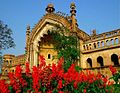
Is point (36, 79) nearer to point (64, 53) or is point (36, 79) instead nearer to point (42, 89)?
point (42, 89)

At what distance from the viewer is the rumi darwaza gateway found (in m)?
21.9

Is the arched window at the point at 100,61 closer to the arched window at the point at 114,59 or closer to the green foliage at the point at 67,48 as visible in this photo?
the arched window at the point at 114,59

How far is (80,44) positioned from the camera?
80.2 ft

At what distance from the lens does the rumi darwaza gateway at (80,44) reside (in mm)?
21922

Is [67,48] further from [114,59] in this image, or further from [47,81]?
[47,81]

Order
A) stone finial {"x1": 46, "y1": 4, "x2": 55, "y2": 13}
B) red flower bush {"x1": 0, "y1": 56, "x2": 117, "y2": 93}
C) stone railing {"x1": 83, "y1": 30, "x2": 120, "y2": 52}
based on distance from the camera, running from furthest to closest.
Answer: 1. stone finial {"x1": 46, "y1": 4, "x2": 55, "y2": 13}
2. stone railing {"x1": 83, "y1": 30, "x2": 120, "y2": 52}
3. red flower bush {"x1": 0, "y1": 56, "x2": 117, "y2": 93}

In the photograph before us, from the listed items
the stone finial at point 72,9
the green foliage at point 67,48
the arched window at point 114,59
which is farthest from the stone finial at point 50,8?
the arched window at point 114,59

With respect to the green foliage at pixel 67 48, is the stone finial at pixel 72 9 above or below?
above

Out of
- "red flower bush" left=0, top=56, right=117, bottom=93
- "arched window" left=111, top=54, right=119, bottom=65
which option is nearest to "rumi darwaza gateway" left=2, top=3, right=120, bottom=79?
"arched window" left=111, top=54, right=119, bottom=65

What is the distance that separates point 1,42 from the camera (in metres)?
16.8

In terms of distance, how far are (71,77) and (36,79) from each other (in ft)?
5.31

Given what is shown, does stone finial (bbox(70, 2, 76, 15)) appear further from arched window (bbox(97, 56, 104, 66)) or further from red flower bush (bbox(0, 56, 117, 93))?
red flower bush (bbox(0, 56, 117, 93))

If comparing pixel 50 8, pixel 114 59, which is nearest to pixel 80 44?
pixel 114 59

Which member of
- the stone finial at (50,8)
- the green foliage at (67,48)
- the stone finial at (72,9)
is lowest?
the green foliage at (67,48)
